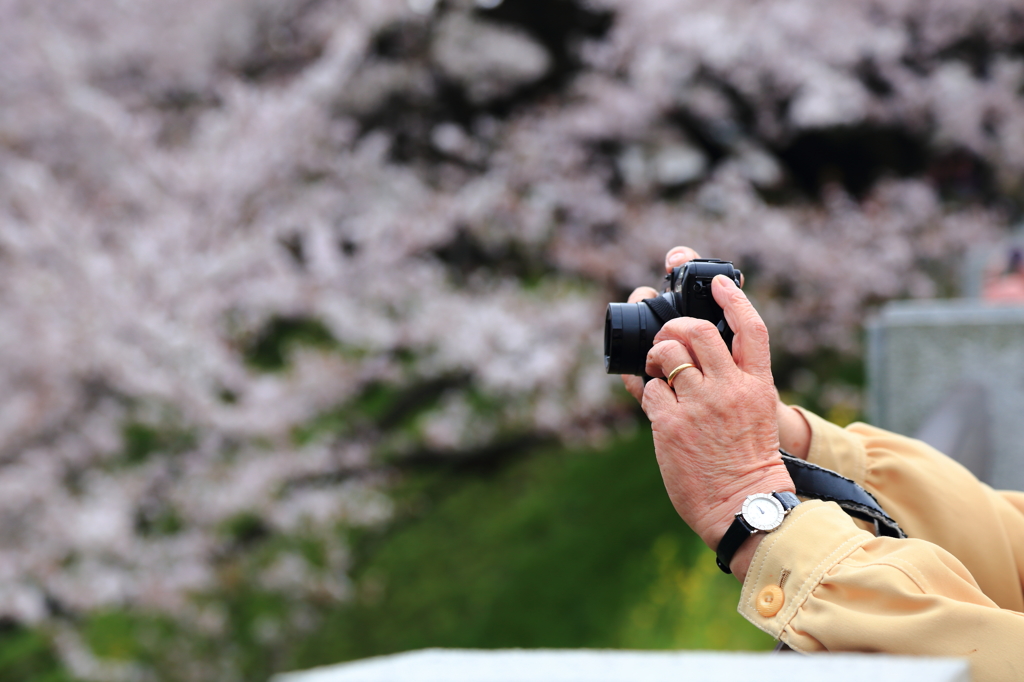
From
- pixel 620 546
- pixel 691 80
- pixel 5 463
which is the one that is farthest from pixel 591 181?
pixel 5 463

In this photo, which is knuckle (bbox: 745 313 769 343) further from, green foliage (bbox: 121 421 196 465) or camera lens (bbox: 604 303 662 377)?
green foliage (bbox: 121 421 196 465)

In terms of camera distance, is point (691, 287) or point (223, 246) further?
point (223, 246)

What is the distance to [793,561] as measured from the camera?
101cm

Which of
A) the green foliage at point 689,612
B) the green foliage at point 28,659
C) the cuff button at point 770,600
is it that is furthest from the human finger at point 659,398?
the green foliage at point 28,659

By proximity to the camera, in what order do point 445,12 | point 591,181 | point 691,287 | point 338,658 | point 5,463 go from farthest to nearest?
1. point 591,181
2. point 445,12
3. point 338,658
4. point 5,463
5. point 691,287

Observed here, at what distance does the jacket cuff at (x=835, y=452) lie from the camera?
1.41m

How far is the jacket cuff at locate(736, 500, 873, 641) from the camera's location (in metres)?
1.00

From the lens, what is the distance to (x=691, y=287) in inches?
49.7

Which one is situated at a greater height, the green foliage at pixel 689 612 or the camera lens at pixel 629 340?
the camera lens at pixel 629 340

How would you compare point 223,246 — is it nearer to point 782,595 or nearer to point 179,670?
point 179,670

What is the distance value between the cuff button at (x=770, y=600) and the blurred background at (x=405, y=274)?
2.15 meters

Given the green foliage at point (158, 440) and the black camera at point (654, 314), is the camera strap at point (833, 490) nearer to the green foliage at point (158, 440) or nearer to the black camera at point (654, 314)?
the black camera at point (654, 314)

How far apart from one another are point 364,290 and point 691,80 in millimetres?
2564

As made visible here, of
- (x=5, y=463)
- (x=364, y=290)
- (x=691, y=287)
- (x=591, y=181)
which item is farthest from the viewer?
(x=591, y=181)
